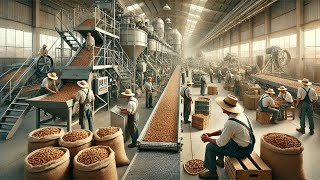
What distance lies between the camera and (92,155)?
163 inches

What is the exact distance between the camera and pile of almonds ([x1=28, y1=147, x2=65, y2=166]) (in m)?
3.88

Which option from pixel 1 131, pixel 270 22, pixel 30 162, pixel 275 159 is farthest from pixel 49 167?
pixel 270 22

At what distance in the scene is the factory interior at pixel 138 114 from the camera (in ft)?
13.4

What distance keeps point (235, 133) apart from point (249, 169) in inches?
25.0

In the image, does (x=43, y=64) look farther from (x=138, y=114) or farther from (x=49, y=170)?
(x=49, y=170)

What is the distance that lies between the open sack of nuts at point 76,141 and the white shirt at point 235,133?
273 centimetres

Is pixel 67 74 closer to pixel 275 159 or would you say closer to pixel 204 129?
pixel 204 129

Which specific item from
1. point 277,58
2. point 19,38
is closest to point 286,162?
point 277,58

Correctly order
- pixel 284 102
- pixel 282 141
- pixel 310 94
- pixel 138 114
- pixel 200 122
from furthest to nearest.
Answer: pixel 284 102
pixel 200 122
pixel 310 94
pixel 138 114
pixel 282 141

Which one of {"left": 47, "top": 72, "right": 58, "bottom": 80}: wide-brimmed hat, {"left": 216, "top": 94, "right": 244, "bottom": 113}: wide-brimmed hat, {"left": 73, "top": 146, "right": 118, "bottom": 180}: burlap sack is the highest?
{"left": 47, "top": 72, "right": 58, "bottom": 80}: wide-brimmed hat

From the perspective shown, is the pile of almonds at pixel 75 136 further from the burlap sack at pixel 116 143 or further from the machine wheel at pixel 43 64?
the machine wheel at pixel 43 64

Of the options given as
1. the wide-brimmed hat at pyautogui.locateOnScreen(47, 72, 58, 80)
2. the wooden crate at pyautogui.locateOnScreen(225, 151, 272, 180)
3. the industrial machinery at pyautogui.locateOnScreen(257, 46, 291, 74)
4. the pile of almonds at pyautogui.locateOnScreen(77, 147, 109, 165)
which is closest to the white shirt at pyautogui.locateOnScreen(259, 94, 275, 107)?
the wooden crate at pyautogui.locateOnScreen(225, 151, 272, 180)

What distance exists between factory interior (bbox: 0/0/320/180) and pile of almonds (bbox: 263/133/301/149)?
0.7 inches

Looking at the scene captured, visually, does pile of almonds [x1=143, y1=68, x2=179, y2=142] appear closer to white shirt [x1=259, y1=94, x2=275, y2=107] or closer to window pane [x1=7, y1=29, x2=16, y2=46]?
white shirt [x1=259, y1=94, x2=275, y2=107]
